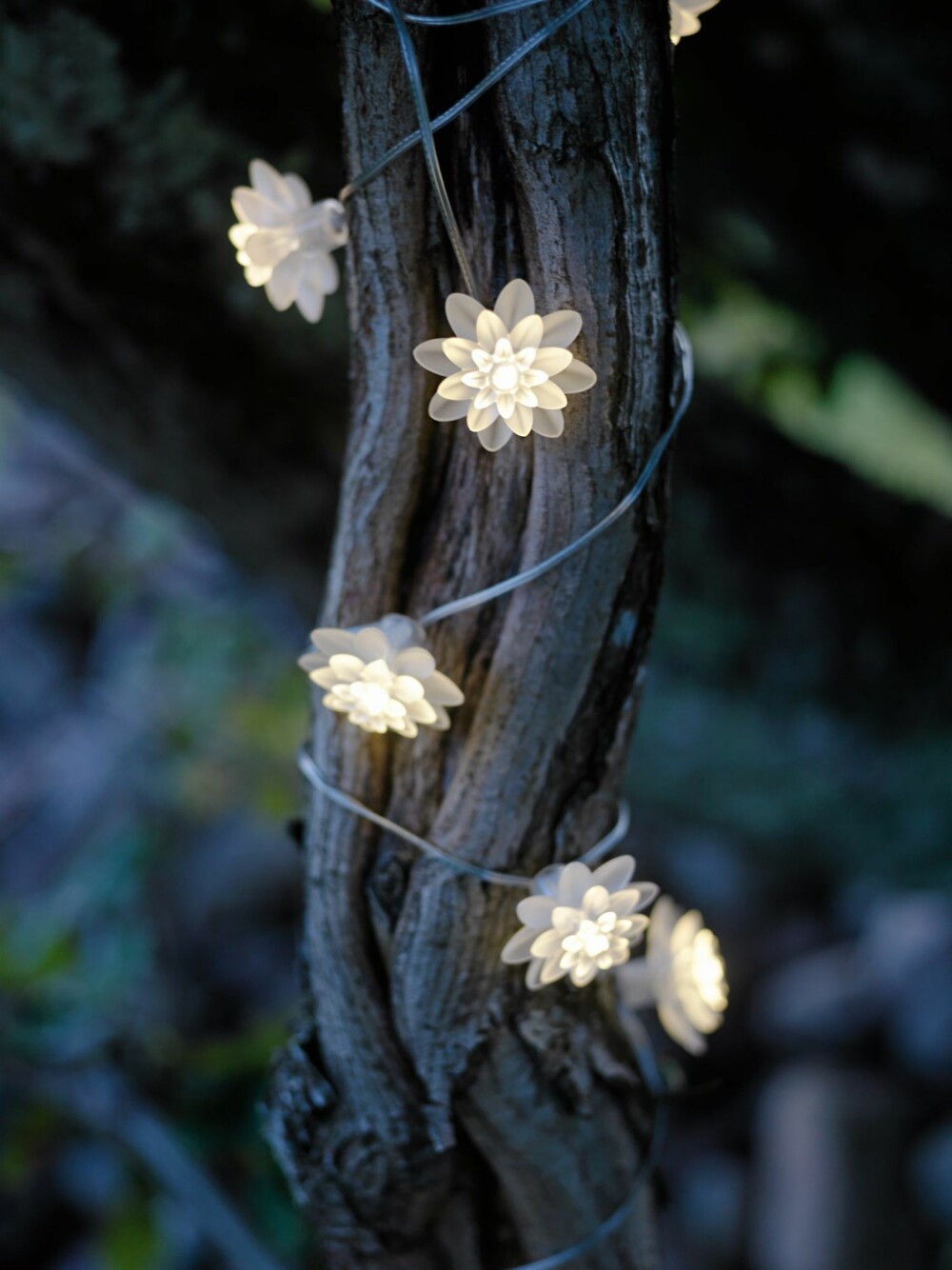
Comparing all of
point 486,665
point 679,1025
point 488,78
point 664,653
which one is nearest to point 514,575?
point 486,665

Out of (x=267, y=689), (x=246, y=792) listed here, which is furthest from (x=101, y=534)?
(x=246, y=792)

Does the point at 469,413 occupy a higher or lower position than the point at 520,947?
higher

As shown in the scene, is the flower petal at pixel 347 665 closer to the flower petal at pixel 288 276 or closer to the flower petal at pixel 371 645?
the flower petal at pixel 371 645

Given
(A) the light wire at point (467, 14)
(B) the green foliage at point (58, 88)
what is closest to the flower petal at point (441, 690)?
(A) the light wire at point (467, 14)

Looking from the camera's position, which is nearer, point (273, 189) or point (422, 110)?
point (422, 110)

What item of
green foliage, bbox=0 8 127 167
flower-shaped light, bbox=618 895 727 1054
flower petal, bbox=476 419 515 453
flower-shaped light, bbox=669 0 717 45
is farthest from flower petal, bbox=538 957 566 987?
green foliage, bbox=0 8 127 167

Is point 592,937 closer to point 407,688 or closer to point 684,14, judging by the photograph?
point 407,688
